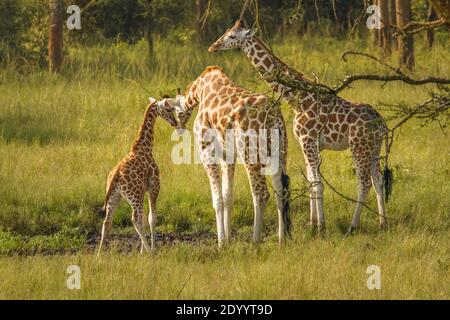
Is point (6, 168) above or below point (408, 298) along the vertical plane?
above

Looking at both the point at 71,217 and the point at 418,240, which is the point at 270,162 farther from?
the point at 71,217

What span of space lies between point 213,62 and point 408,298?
10.1 metres

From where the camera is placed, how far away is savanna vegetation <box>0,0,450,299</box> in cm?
757

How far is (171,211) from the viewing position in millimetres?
10164

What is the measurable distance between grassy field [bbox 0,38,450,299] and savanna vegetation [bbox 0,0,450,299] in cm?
2

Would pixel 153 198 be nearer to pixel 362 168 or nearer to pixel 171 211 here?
pixel 171 211

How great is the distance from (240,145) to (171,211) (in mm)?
1667

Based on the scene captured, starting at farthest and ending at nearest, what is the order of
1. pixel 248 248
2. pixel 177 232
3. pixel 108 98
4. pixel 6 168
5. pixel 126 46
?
pixel 126 46
pixel 108 98
pixel 6 168
pixel 177 232
pixel 248 248

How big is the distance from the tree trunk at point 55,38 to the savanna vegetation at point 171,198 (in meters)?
0.16

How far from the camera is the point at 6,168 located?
11352mm

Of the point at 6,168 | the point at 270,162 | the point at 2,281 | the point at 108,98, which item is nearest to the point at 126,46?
the point at 108,98

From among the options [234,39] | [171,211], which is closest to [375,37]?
[234,39]

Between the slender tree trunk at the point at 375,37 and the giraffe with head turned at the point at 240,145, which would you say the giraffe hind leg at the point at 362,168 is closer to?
the giraffe with head turned at the point at 240,145
